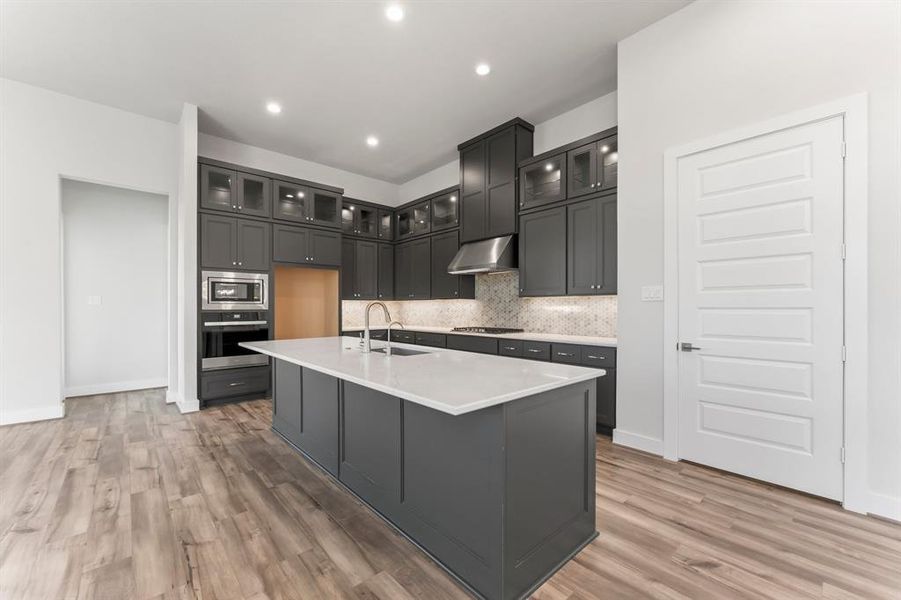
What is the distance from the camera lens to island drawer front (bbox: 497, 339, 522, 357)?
428cm

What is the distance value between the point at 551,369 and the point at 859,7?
2.75 metres

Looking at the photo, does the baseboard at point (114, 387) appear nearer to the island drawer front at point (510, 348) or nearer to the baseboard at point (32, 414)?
the baseboard at point (32, 414)

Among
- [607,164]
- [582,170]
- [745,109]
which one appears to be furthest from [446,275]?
[745,109]

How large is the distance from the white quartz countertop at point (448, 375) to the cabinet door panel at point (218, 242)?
247cm

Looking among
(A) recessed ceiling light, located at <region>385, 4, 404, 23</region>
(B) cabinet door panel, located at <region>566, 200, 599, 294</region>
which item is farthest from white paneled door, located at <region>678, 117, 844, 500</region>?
(A) recessed ceiling light, located at <region>385, 4, 404, 23</region>

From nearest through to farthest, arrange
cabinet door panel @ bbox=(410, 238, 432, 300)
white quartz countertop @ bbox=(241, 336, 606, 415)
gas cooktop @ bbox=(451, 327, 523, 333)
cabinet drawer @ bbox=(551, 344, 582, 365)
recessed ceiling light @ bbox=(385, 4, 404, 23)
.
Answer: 1. white quartz countertop @ bbox=(241, 336, 606, 415)
2. recessed ceiling light @ bbox=(385, 4, 404, 23)
3. cabinet drawer @ bbox=(551, 344, 582, 365)
4. gas cooktop @ bbox=(451, 327, 523, 333)
5. cabinet door panel @ bbox=(410, 238, 432, 300)

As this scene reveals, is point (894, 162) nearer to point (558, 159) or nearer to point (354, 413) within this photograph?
point (558, 159)

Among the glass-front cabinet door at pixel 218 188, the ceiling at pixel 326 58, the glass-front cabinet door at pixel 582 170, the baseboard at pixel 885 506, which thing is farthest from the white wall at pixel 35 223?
the baseboard at pixel 885 506

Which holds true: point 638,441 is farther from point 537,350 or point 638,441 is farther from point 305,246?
point 305,246

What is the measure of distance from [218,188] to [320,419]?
341 centimetres

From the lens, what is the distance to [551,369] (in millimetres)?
2023

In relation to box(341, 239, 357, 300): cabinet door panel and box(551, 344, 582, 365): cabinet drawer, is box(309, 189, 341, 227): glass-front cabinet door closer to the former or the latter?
box(341, 239, 357, 300): cabinet door panel

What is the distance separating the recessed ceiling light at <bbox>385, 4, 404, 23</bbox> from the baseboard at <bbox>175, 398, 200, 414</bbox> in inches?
170

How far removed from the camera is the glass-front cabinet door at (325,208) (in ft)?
17.6
